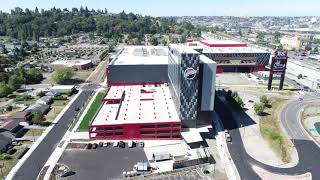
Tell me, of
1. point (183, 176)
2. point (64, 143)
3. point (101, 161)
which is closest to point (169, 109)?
point (101, 161)

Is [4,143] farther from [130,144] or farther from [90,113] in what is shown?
[130,144]

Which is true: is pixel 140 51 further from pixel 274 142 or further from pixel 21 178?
pixel 21 178

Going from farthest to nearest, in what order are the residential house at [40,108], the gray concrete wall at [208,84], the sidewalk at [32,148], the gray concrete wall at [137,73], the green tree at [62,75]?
the green tree at [62,75]
the gray concrete wall at [137,73]
the residential house at [40,108]
the gray concrete wall at [208,84]
the sidewalk at [32,148]

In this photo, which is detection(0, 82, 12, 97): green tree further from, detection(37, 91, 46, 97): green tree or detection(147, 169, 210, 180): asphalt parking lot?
detection(147, 169, 210, 180): asphalt parking lot

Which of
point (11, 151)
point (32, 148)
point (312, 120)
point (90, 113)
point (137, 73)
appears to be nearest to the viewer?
point (11, 151)

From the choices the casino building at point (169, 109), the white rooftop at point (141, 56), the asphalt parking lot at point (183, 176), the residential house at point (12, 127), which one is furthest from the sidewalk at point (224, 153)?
the residential house at point (12, 127)

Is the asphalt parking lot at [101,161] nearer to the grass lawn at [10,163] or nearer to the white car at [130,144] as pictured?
the white car at [130,144]
